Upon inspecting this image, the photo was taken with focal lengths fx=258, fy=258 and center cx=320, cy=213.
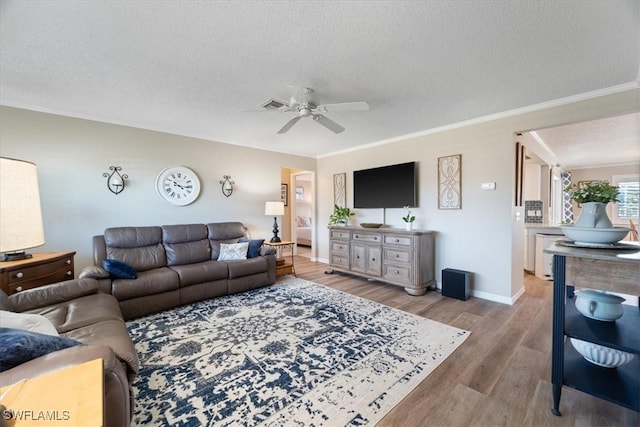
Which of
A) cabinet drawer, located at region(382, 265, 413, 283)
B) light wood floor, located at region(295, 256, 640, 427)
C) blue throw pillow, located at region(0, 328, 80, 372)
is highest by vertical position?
blue throw pillow, located at region(0, 328, 80, 372)

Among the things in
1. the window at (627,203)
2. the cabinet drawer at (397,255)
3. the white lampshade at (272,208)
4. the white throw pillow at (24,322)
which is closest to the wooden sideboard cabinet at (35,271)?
the white throw pillow at (24,322)

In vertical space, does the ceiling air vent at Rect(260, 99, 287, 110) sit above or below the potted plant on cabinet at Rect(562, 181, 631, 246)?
above

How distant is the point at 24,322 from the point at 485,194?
4381mm

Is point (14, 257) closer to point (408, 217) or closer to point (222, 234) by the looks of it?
point (222, 234)

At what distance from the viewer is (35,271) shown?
238cm

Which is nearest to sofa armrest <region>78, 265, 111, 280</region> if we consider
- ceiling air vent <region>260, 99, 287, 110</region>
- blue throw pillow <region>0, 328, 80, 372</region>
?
blue throw pillow <region>0, 328, 80, 372</region>

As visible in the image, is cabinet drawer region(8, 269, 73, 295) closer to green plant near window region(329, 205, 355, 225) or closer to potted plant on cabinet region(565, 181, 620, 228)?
green plant near window region(329, 205, 355, 225)

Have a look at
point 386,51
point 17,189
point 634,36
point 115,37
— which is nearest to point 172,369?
point 17,189

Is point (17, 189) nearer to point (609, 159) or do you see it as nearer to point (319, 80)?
point (319, 80)

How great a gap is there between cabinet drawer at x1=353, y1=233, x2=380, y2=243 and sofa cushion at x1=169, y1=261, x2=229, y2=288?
83.6 inches

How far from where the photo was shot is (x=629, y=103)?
2.52m

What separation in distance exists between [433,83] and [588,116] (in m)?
1.77

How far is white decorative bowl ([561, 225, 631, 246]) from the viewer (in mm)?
1483

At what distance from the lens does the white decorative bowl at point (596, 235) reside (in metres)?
1.48
